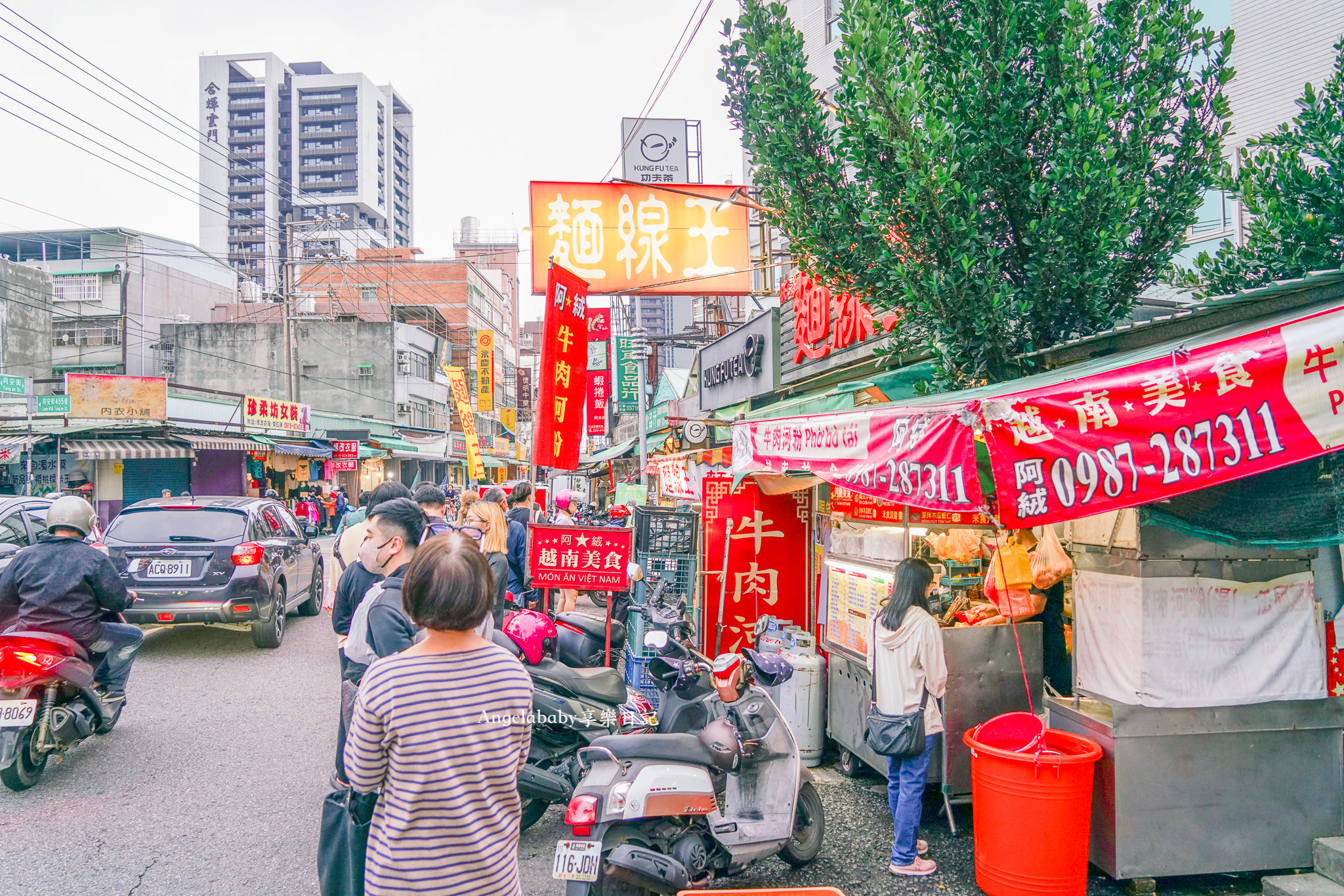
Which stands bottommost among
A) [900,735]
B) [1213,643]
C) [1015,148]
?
[900,735]

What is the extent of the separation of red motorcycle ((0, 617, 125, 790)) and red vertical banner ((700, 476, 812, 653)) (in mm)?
4801

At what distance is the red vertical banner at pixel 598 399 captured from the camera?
1914cm

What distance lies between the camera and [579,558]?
22.7 feet

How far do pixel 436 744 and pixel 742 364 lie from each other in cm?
1054

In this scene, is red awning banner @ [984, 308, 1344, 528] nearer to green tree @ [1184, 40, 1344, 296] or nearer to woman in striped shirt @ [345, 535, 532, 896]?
green tree @ [1184, 40, 1344, 296]

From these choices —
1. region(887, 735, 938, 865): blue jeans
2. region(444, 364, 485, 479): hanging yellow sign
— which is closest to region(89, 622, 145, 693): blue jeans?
region(887, 735, 938, 865): blue jeans

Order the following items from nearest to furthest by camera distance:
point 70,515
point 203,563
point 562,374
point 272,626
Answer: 1. point 70,515
2. point 562,374
3. point 203,563
4. point 272,626

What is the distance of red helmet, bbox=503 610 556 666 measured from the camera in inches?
204

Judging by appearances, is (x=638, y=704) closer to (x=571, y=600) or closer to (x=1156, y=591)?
(x=1156, y=591)

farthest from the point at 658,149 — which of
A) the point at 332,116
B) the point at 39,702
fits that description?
the point at 332,116

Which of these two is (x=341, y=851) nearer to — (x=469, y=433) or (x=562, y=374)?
(x=562, y=374)

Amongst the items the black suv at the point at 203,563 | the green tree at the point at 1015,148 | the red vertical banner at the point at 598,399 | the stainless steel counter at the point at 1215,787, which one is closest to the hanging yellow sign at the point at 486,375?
the red vertical banner at the point at 598,399

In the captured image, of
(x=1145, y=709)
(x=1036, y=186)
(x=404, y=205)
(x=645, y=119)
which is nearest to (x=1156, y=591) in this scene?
(x=1145, y=709)

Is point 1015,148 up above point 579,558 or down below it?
above
